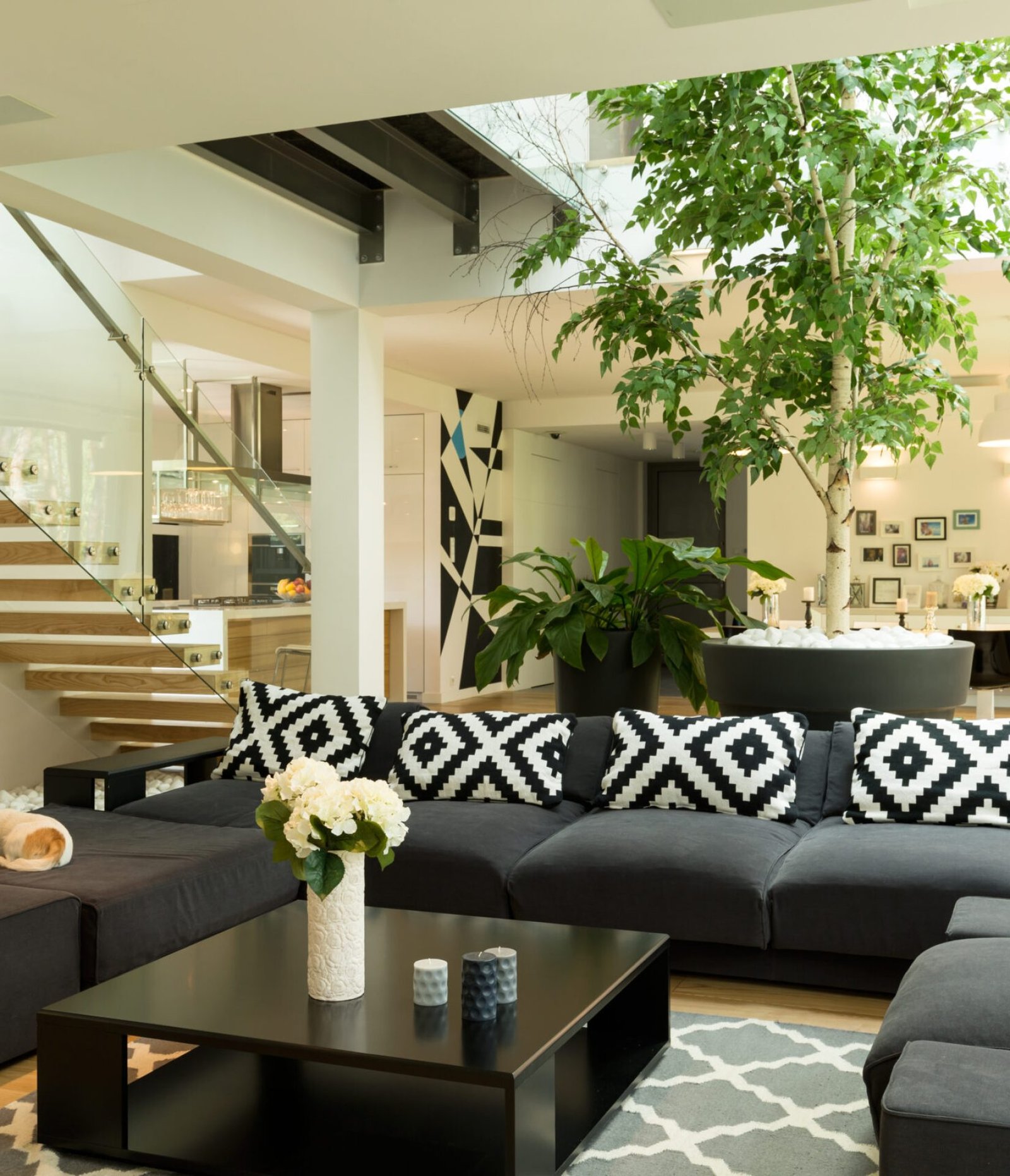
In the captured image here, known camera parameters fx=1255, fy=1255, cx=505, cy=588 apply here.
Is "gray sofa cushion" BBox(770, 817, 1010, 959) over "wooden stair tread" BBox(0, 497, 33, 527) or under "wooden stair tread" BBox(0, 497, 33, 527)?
under

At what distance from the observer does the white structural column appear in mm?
6738

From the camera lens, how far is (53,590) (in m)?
5.92

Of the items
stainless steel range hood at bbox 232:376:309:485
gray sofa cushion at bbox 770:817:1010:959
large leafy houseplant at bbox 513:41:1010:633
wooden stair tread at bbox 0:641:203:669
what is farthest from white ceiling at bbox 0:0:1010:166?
stainless steel range hood at bbox 232:376:309:485

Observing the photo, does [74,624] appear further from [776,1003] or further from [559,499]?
[559,499]

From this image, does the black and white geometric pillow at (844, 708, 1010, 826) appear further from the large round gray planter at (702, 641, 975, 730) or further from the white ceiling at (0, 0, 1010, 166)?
the white ceiling at (0, 0, 1010, 166)

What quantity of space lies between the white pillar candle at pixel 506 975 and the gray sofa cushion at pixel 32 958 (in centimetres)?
116

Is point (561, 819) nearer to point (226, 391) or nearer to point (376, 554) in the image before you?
point (376, 554)

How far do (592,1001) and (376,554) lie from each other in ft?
15.5

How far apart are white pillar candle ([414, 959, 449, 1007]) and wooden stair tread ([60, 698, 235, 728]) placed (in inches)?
165

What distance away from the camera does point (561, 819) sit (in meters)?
3.96

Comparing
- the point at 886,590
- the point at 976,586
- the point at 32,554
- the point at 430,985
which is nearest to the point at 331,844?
the point at 430,985

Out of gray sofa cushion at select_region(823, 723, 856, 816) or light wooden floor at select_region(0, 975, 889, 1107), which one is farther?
gray sofa cushion at select_region(823, 723, 856, 816)

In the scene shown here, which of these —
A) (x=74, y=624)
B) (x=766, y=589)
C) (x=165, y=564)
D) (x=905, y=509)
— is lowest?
(x=74, y=624)

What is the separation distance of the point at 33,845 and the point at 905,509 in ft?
27.9
